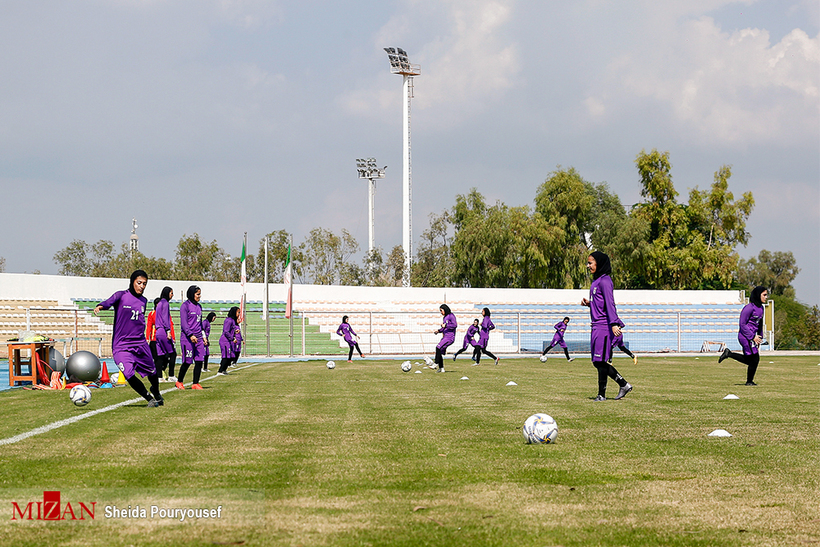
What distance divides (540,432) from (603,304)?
505 cm

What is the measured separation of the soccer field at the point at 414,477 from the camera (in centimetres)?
423

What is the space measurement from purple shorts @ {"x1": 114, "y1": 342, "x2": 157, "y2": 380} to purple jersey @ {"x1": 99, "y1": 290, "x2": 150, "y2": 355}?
6 centimetres

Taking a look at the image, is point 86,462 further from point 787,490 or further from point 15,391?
point 15,391

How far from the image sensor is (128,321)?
35.9ft

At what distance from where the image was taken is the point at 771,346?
42.4 meters

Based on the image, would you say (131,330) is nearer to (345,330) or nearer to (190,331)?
(190,331)

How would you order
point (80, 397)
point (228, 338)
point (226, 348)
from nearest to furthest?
point (80, 397), point (228, 338), point (226, 348)

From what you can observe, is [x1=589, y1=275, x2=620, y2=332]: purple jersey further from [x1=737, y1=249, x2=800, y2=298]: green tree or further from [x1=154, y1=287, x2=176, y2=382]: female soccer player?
[x1=737, y1=249, x2=800, y2=298]: green tree

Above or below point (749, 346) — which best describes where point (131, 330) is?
above

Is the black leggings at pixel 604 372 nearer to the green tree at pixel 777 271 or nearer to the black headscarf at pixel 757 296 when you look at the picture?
the black headscarf at pixel 757 296

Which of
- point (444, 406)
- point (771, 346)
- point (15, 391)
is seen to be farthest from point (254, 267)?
point (444, 406)

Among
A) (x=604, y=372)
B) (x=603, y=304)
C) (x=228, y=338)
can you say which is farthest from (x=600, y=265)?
(x=228, y=338)

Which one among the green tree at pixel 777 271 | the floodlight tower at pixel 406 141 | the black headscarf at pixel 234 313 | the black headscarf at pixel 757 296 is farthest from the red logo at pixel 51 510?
the green tree at pixel 777 271

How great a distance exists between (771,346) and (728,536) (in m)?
42.3
